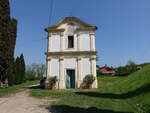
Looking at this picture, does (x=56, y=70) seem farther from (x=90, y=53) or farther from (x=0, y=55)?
(x=0, y=55)

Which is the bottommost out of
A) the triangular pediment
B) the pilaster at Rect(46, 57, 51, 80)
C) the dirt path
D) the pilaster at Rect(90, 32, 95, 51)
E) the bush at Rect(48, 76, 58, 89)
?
the dirt path

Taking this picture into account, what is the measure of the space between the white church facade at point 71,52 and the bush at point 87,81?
0.35 metres

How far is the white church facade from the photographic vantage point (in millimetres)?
17714

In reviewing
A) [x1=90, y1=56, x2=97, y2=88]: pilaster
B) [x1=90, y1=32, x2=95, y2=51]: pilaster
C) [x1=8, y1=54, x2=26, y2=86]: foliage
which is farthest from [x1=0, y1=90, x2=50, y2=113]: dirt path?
[x1=8, y1=54, x2=26, y2=86]: foliage

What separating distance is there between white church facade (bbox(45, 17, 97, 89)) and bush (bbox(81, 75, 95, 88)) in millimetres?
348

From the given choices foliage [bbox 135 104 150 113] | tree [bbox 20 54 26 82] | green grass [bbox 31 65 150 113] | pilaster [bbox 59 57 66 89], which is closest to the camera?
foliage [bbox 135 104 150 113]

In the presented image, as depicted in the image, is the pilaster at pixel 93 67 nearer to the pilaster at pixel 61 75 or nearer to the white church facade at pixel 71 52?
the white church facade at pixel 71 52

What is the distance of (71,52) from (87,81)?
11.9ft

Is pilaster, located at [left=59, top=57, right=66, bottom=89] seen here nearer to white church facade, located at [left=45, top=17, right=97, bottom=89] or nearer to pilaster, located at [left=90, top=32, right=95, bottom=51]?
white church facade, located at [left=45, top=17, right=97, bottom=89]

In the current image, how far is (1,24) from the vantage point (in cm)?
1595

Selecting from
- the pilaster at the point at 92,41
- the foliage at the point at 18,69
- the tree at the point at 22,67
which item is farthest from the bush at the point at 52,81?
the tree at the point at 22,67

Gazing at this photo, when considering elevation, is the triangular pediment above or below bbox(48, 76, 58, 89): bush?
above

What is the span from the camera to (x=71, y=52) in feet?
59.1

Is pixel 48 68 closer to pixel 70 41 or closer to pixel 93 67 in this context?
pixel 70 41
